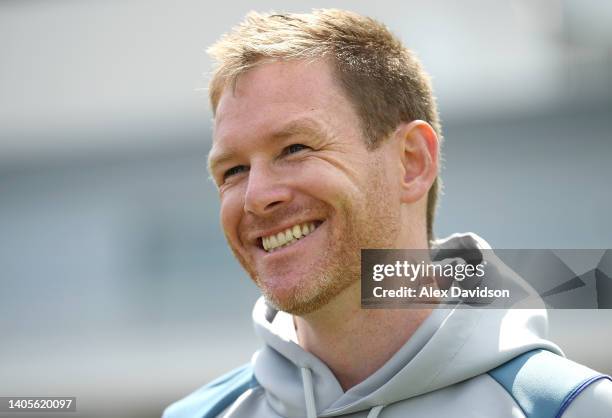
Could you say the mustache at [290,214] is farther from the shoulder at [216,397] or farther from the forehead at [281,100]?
the shoulder at [216,397]

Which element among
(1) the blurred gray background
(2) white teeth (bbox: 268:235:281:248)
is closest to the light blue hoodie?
(2) white teeth (bbox: 268:235:281:248)

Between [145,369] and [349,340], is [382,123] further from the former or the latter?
[145,369]

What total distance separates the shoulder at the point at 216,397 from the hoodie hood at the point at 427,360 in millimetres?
129

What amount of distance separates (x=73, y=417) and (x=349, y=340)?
5.53m

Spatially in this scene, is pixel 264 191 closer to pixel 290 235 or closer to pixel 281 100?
pixel 290 235

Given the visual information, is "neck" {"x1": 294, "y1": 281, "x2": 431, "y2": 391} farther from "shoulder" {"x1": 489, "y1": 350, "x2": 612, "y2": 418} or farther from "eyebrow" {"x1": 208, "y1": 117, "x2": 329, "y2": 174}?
"eyebrow" {"x1": 208, "y1": 117, "x2": 329, "y2": 174}

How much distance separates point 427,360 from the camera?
1.76 m

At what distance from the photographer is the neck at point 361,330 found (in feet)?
6.23

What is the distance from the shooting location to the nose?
182 cm

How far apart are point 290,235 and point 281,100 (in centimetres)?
30

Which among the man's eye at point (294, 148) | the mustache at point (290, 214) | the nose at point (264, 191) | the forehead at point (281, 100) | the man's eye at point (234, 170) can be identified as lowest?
the mustache at point (290, 214)

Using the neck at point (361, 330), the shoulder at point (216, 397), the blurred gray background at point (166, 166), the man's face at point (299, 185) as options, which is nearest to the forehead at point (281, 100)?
the man's face at point (299, 185)

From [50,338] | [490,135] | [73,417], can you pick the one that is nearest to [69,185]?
[50,338]

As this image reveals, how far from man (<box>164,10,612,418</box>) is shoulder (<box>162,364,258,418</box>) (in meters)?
0.02
